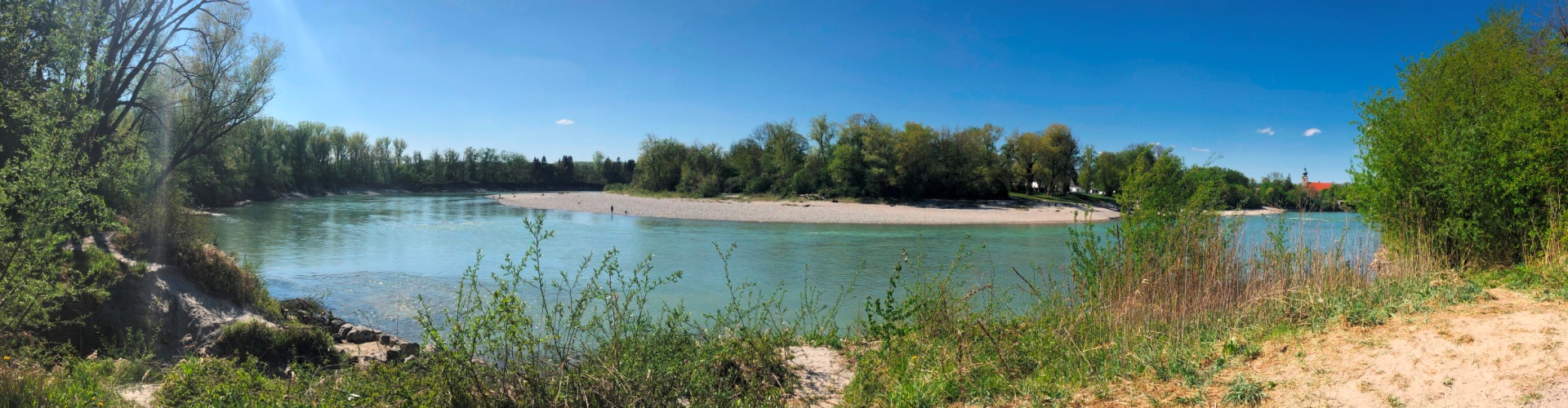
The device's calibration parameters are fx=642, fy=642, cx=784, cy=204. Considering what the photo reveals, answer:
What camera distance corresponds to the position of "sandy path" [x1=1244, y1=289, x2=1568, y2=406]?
389cm

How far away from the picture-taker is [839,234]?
29.6 m

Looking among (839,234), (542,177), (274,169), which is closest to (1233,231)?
(839,234)

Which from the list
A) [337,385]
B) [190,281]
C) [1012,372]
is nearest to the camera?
[337,385]

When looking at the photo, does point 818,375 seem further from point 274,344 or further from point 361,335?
point 274,344

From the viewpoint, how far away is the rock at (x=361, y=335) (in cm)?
927

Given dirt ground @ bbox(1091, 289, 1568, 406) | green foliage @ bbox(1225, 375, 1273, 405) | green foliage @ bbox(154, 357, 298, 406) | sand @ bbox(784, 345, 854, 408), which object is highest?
dirt ground @ bbox(1091, 289, 1568, 406)

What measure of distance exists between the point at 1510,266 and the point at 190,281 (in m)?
18.1

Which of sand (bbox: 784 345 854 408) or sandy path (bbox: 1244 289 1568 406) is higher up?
sandy path (bbox: 1244 289 1568 406)

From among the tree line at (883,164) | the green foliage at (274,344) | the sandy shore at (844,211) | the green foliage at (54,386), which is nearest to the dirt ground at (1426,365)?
the green foliage at (54,386)

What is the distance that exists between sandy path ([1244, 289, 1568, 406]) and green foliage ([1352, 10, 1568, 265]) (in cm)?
319

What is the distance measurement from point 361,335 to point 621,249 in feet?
48.4

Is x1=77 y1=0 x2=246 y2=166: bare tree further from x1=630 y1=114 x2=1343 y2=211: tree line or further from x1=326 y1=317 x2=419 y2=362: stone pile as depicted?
x1=630 y1=114 x2=1343 y2=211: tree line

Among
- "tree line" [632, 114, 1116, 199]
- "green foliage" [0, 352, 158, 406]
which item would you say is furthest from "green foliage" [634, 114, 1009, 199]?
"green foliage" [0, 352, 158, 406]

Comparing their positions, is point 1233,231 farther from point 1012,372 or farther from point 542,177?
point 542,177
